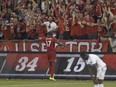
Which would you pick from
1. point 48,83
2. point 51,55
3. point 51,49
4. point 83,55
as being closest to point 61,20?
point 51,49

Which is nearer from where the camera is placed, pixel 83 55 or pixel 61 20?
pixel 83 55

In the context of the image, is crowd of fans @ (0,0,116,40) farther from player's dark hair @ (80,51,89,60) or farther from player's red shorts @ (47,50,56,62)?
player's dark hair @ (80,51,89,60)

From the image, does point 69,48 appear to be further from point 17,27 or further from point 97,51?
point 17,27

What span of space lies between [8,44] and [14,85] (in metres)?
5.42

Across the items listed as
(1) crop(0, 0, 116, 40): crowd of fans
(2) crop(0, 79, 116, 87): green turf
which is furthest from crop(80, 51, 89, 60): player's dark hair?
(1) crop(0, 0, 116, 40): crowd of fans

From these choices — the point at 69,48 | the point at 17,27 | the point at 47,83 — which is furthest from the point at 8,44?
the point at 47,83

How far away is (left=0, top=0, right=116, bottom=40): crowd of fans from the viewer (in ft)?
81.7

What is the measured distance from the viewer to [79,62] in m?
23.7

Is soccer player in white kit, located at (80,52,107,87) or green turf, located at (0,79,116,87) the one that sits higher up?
A: soccer player in white kit, located at (80,52,107,87)

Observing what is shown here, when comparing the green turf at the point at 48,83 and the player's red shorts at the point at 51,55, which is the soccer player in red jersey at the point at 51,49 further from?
the green turf at the point at 48,83

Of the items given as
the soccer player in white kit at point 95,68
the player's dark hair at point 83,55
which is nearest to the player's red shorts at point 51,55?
the soccer player in white kit at point 95,68

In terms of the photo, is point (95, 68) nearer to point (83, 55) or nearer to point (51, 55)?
point (83, 55)

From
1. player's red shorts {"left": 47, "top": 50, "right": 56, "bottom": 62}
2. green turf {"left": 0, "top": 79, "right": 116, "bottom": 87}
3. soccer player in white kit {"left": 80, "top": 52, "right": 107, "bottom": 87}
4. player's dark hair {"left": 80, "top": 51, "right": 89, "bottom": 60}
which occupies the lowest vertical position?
green turf {"left": 0, "top": 79, "right": 116, "bottom": 87}

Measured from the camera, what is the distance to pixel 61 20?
26188mm
